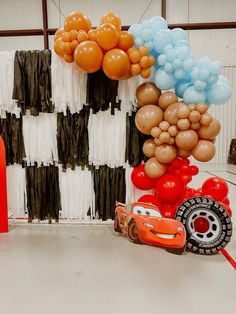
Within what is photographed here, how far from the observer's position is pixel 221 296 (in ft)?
5.61

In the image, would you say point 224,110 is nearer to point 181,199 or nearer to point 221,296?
point 181,199

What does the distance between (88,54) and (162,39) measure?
65cm

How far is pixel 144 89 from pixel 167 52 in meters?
0.38

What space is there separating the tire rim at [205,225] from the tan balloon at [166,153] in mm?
499

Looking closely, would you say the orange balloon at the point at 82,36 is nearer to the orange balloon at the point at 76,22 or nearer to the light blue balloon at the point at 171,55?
the orange balloon at the point at 76,22

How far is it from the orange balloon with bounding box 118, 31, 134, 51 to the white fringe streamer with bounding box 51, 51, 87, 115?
19.2 inches

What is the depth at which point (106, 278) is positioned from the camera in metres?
1.90

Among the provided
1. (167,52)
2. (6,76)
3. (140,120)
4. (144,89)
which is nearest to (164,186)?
(140,120)

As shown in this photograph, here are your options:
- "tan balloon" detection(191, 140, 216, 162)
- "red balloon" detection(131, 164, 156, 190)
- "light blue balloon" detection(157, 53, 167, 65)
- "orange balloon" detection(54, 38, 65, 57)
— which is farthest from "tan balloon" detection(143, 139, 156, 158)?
"orange balloon" detection(54, 38, 65, 57)

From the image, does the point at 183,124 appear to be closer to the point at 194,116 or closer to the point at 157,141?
the point at 194,116

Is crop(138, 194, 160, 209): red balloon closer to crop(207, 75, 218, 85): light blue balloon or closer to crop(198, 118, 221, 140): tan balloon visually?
crop(198, 118, 221, 140): tan balloon

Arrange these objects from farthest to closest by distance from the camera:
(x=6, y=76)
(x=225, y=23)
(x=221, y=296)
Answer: (x=225, y=23), (x=6, y=76), (x=221, y=296)

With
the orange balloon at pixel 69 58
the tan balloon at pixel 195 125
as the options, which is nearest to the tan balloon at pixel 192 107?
the tan balloon at pixel 195 125

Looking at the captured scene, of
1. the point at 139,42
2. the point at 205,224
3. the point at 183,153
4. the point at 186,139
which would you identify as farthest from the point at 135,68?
the point at 205,224
